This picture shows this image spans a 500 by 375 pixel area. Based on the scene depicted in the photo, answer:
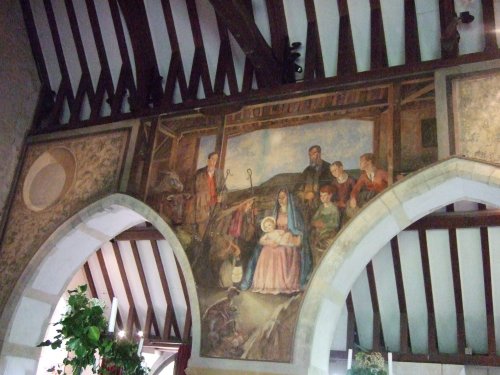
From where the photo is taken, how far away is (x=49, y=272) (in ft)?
22.3

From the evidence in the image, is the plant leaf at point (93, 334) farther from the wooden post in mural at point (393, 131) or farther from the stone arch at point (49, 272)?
the wooden post in mural at point (393, 131)

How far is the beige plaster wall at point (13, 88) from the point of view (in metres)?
7.30

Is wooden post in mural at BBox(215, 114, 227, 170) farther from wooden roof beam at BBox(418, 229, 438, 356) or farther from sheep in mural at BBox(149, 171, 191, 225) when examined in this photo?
wooden roof beam at BBox(418, 229, 438, 356)

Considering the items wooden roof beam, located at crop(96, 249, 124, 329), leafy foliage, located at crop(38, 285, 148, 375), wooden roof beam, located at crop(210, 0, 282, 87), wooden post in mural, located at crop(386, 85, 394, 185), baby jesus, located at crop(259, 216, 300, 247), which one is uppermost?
wooden roof beam, located at crop(210, 0, 282, 87)

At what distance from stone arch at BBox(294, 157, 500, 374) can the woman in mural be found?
19cm

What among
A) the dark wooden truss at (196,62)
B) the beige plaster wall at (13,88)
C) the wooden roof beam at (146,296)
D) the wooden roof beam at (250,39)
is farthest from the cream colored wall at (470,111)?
the wooden roof beam at (146,296)

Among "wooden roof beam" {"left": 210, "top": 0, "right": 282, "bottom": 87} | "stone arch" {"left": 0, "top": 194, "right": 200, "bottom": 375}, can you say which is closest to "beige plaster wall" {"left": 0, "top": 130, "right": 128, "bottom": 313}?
"stone arch" {"left": 0, "top": 194, "right": 200, "bottom": 375}

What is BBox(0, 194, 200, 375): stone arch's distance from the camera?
6500 mm

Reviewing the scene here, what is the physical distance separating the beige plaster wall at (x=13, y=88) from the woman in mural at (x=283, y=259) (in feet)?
11.9

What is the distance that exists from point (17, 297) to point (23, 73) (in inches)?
118

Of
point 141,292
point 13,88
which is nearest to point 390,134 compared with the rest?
point 13,88

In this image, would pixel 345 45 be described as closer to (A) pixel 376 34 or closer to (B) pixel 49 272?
(A) pixel 376 34

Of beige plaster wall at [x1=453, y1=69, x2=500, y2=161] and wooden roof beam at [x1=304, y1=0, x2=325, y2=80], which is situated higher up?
wooden roof beam at [x1=304, y1=0, x2=325, y2=80]

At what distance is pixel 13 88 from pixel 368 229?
5.08 meters
